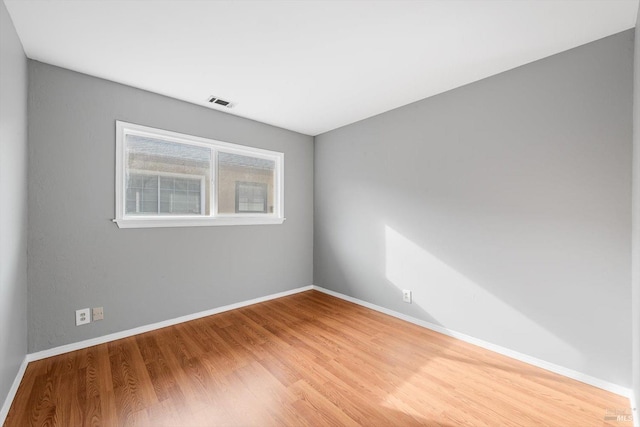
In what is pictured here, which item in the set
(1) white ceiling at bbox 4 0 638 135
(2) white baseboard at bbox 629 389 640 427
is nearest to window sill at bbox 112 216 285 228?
(1) white ceiling at bbox 4 0 638 135

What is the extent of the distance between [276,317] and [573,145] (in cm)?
316

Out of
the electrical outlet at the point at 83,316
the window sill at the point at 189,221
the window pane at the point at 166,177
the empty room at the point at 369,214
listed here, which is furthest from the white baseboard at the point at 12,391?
the window pane at the point at 166,177

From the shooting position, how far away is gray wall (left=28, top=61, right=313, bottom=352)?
2.12 meters

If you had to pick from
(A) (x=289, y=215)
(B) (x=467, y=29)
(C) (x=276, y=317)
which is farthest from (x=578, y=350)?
(A) (x=289, y=215)

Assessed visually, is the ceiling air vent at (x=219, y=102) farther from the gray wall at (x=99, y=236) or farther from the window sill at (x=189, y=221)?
the window sill at (x=189, y=221)

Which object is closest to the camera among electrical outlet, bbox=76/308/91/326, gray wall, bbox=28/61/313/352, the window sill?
gray wall, bbox=28/61/313/352

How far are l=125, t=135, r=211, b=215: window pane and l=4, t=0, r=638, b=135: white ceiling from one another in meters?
0.61

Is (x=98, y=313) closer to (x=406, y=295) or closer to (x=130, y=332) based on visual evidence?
(x=130, y=332)

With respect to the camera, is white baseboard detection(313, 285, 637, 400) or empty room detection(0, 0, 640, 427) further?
white baseboard detection(313, 285, 637, 400)

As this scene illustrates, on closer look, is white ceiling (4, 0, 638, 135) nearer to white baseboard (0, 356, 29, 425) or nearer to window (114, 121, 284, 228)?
window (114, 121, 284, 228)

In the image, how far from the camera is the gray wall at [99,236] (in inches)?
83.4

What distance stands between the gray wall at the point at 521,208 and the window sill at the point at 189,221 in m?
1.52

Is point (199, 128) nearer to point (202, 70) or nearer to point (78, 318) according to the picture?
point (202, 70)

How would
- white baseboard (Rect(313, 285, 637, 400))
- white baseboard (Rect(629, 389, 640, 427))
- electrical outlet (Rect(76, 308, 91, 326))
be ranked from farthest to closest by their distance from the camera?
electrical outlet (Rect(76, 308, 91, 326)) → white baseboard (Rect(313, 285, 637, 400)) → white baseboard (Rect(629, 389, 640, 427))
